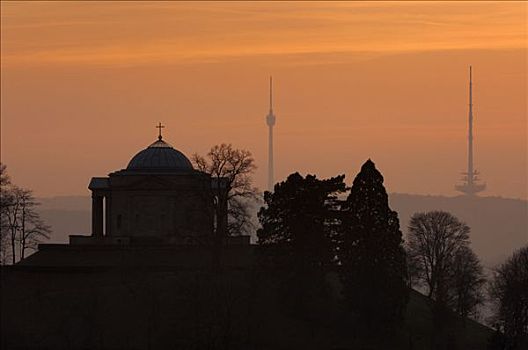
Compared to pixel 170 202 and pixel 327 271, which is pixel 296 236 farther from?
pixel 170 202

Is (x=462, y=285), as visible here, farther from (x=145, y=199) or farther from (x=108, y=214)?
(x=108, y=214)

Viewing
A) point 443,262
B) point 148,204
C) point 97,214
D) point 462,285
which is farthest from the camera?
point 97,214

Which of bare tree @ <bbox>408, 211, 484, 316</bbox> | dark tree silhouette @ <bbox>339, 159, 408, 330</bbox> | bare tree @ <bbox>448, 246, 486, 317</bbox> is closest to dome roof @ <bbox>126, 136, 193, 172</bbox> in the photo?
bare tree @ <bbox>408, 211, 484, 316</bbox>

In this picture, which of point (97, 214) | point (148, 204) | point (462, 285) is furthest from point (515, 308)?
point (97, 214)

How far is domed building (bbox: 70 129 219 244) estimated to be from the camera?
17875 centimetres

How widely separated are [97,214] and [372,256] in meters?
39.9

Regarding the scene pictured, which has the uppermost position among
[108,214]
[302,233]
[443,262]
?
[108,214]

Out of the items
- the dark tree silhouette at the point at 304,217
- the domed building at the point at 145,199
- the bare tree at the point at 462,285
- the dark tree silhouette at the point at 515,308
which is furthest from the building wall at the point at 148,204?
the dark tree silhouette at the point at 515,308

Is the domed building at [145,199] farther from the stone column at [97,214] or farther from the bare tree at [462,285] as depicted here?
the bare tree at [462,285]

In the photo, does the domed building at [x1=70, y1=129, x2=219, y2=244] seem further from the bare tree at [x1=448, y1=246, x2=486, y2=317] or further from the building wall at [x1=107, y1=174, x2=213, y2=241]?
the bare tree at [x1=448, y1=246, x2=486, y2=317]

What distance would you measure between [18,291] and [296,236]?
67.6 feet

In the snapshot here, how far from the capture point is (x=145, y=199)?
18112cm

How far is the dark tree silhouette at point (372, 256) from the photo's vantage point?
150375 mm

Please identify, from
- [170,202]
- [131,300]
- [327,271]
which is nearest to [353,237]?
[327,271]
